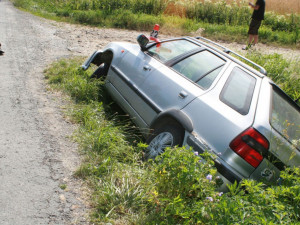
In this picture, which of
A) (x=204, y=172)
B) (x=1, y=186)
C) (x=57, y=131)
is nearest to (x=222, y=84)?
A: (x=204, y=172)

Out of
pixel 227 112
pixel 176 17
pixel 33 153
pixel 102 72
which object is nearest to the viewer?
pixel 227 112

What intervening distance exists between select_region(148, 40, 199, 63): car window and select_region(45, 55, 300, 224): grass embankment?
3.87 ft

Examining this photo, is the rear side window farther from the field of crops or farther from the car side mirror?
the field of crops

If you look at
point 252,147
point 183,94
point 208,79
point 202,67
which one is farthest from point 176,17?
point 252,147

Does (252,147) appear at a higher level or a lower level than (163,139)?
higher

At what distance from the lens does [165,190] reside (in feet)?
10.4

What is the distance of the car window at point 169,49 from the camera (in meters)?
4.97

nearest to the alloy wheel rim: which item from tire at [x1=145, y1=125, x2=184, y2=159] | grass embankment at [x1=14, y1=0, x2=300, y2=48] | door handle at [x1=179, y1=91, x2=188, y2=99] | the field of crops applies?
tire at [x1=145, y1=125, x2=184, y2=159]

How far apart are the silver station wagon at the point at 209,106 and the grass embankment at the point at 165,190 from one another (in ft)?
0.77

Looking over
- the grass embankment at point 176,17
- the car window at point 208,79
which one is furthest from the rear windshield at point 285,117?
the grass embankment at point 176,17

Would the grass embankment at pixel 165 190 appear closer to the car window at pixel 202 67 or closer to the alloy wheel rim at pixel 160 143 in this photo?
the alloy wheel rim at pixel 160 143

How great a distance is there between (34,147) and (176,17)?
12.5m

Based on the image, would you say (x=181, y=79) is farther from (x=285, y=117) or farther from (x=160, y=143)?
(x=285, y=117)

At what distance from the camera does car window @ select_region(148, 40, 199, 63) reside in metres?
4.97
